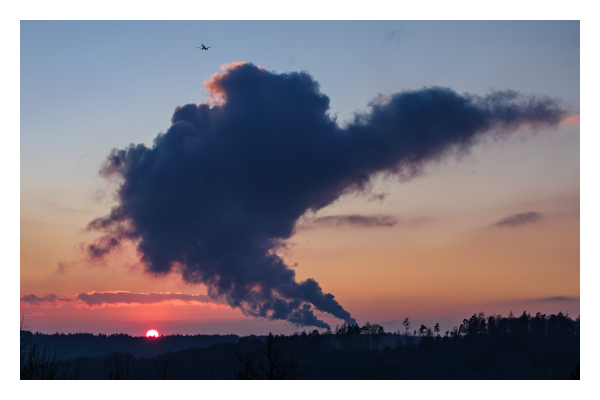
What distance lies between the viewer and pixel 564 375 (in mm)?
167750

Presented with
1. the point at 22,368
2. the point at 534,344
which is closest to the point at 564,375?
the point at 534,344

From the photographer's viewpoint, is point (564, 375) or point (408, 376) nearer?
point (564, 375)
